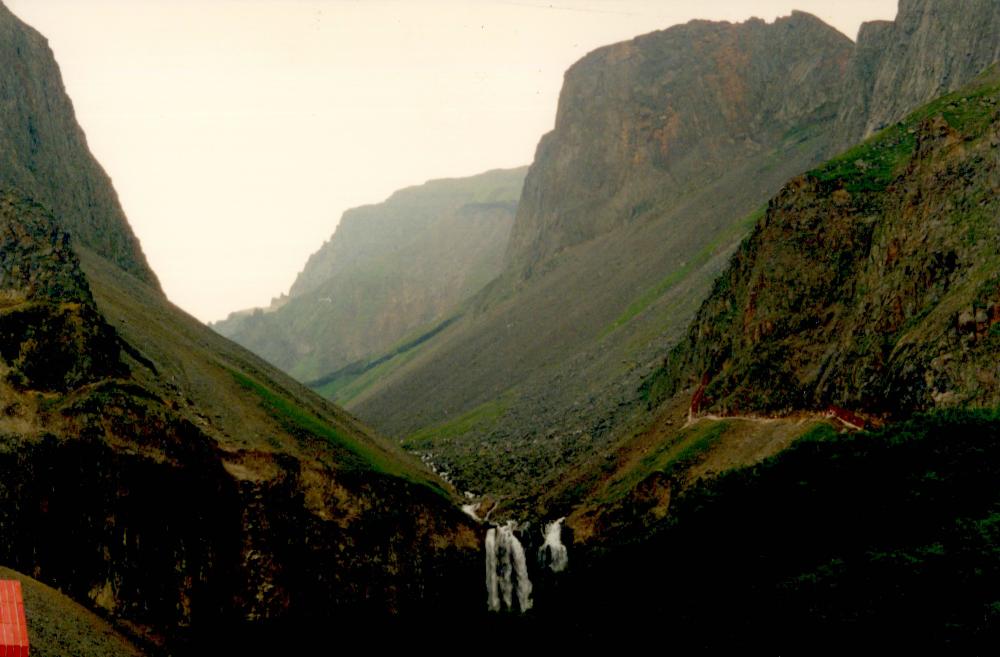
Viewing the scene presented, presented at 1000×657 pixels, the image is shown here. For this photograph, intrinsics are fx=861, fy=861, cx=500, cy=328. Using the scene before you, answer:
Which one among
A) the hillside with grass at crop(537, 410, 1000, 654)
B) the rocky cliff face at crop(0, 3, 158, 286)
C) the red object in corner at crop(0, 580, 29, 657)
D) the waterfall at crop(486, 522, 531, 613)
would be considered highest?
the rocky cliff face at crop(0, 3, 158, 286)

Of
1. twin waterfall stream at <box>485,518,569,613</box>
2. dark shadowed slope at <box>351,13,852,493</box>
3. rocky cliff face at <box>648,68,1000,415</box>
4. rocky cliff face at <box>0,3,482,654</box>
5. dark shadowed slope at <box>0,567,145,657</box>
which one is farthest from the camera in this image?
dark shadowed slope at <box>351,13,852,493</box>

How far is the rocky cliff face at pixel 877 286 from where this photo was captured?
138ft

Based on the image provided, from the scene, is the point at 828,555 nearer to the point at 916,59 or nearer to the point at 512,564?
the point at 512,564

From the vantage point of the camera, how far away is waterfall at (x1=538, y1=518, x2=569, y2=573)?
188 ft

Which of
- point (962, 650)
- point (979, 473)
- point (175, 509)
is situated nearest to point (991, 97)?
point (979, 473)

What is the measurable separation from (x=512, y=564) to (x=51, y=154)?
6579cm

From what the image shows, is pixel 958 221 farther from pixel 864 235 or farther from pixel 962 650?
pixel 962 650

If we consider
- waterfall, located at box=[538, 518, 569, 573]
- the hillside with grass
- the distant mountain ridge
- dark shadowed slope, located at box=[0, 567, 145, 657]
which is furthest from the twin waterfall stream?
dark shadowed slope, located at box=[0, 567, 145, 657]

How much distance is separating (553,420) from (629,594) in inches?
2035

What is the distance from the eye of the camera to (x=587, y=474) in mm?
66688

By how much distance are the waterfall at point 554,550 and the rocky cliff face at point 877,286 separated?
15.0 meters

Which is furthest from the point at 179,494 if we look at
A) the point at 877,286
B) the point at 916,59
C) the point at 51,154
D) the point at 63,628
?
the point at 916,59

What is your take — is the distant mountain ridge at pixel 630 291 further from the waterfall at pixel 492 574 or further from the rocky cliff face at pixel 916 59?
the waterfall at pixel 492 574

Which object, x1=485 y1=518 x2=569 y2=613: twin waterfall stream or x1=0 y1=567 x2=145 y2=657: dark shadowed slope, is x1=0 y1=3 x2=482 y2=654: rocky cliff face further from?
x1=0 y1=567 x2=145 y2=657: dark shadowed slope
